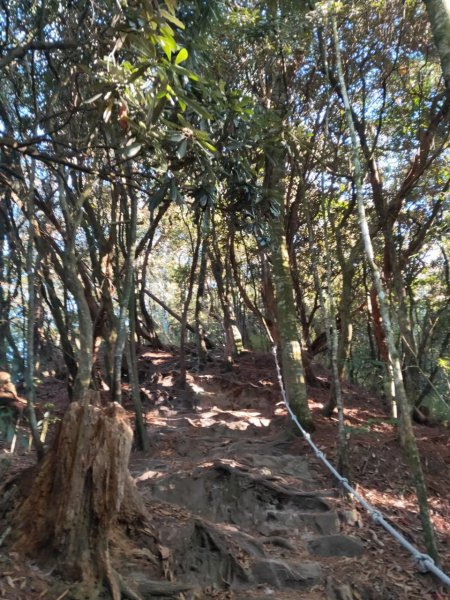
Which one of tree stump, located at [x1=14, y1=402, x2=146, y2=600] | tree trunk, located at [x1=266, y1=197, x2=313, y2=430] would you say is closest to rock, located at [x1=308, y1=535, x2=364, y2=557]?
tree stump, located at [x1=14, y1=402, x2=146, y2=600]

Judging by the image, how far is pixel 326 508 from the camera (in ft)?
16.5

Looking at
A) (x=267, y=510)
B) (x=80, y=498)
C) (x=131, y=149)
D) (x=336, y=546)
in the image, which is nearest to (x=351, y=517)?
(x=336, y=546)

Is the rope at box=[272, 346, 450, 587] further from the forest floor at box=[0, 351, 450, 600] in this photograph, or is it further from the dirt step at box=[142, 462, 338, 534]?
the dirt step at box=[142, 462, 338, 534]

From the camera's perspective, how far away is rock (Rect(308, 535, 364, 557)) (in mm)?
4363

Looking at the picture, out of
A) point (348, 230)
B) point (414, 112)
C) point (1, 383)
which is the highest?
point (414, 112)

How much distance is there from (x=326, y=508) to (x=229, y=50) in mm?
5944

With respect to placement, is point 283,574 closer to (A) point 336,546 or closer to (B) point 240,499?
(A) point 336,546

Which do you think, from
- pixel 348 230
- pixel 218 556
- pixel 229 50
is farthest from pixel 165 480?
pixel 348 230

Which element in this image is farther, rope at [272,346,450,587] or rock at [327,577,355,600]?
rock at [327,577,355,600]

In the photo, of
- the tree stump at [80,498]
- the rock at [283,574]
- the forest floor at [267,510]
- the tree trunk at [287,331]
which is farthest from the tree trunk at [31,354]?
the tree trunk at [287,331]

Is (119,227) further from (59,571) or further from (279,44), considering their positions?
(59,571)

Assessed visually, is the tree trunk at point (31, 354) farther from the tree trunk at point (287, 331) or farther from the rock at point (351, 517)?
the tree trunk at point (287, 331)

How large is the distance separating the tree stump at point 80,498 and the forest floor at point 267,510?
155 mm

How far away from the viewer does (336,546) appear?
175 inches
